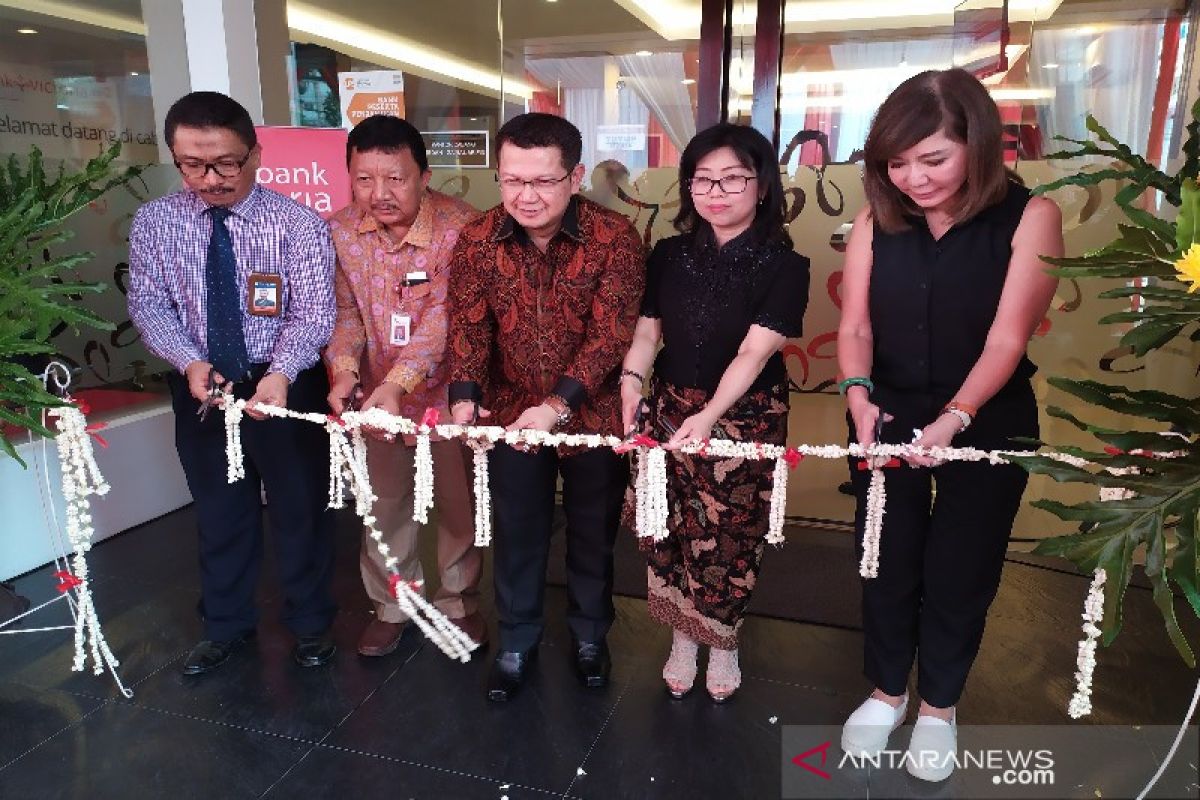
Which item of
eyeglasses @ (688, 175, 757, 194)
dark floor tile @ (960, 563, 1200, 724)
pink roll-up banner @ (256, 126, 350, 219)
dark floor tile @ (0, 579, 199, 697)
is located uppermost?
pink roll-up banner @ (256, 126, 350, 219)

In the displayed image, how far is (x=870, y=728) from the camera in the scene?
2121mm

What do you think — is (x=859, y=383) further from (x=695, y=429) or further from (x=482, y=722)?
(x=482, y=722)

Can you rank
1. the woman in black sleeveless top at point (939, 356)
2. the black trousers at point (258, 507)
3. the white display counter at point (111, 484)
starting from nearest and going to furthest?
the woman in black sleeveless top at point (939, 356) < the black trousers at point (258, 507) < the white display counter at point (111, 484)

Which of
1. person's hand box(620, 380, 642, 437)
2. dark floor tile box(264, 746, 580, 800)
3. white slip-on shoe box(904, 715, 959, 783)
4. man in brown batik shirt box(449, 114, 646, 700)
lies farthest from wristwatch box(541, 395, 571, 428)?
white slip-on shoe box(904, 715, 959, 783)

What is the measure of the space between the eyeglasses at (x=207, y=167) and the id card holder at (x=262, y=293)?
0.27 metres

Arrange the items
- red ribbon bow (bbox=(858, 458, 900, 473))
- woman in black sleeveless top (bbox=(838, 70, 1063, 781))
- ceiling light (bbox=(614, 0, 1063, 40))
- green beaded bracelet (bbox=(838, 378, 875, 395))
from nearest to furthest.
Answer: woman in black sleeveless top (bbox=(838, 70, 1063, 781)) < red ribbon bow (bbox=(858, 458, 900, 473)) < green beaded bracelet (bbox=(838, 378, 875, 395)) < ceiling light (bbox=(614, 0, 1063, 40))

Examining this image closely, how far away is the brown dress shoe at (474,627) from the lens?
264cm

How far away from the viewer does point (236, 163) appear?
221 cm

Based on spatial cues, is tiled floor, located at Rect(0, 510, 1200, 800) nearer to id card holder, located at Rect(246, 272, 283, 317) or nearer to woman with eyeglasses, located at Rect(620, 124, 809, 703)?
woman with eyeglasses, located at Rect(620, 124, 809, 703)

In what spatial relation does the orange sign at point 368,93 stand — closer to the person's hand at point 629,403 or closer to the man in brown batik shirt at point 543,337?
the man in brown batik shirt at point 543,337

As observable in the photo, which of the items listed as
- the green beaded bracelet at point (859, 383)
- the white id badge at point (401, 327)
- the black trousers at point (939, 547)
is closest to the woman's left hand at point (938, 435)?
the black trousers at point (939, 547)

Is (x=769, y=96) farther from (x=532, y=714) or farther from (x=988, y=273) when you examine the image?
(x=532, y=714)

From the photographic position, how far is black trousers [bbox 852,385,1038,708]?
1831 millimetres

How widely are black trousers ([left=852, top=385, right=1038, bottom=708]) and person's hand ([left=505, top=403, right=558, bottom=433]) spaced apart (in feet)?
2.43
